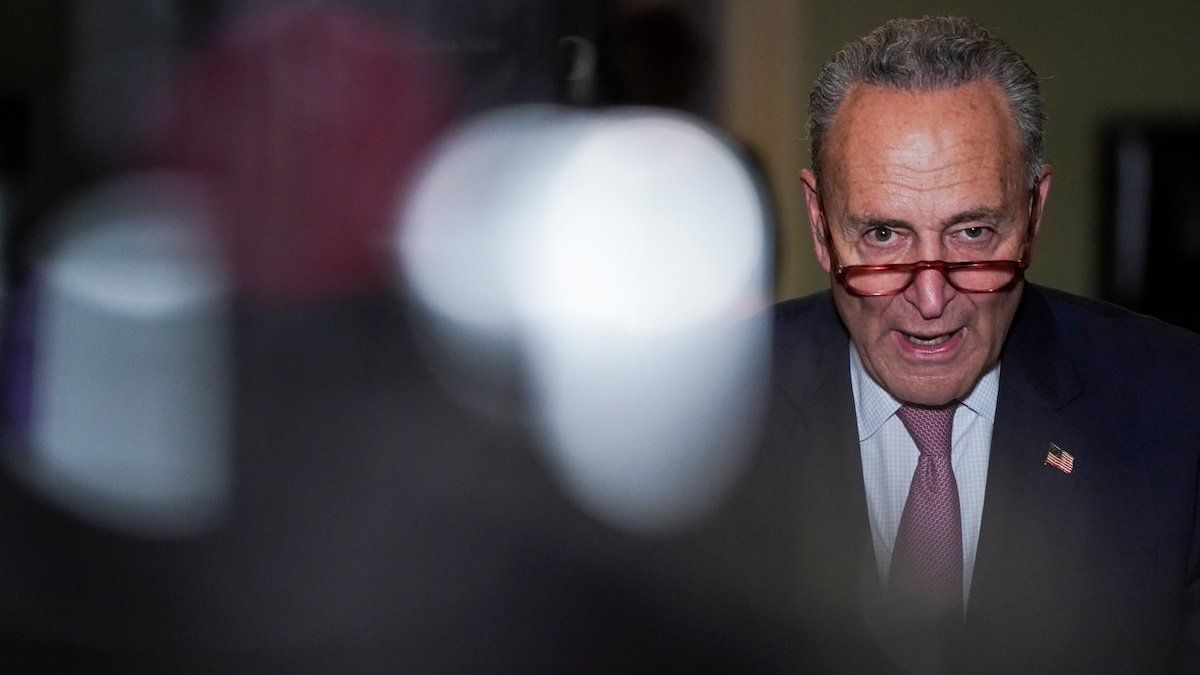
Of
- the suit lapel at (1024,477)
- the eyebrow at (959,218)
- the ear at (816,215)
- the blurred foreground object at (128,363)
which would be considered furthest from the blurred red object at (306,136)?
the suit lapel at (1024,477)

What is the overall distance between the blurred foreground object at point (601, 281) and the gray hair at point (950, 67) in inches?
19.7

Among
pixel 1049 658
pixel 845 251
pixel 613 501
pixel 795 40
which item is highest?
pixel 795 40

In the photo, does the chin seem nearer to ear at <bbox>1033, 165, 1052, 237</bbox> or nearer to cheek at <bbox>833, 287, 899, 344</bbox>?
cheek at <bbox>833, 287, 899, 344</bbox>

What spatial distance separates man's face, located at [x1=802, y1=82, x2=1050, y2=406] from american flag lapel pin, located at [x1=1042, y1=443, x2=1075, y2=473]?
88 mm

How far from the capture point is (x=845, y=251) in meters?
0.87

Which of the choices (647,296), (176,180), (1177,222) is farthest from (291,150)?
(1177,222)

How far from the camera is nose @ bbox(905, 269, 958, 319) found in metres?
0.82

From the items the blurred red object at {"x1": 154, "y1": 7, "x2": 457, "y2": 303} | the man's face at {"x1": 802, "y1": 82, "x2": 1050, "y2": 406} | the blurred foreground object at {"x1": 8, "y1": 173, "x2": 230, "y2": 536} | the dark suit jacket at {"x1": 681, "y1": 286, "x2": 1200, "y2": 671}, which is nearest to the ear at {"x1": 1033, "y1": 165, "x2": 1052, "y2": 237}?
the man's face at {"x1": 802, "y1": 82, "x2": 1050, "y2": 406}

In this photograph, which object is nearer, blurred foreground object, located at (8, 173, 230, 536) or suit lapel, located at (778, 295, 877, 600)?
suit lapel, located at (778, 295, 877, 600)

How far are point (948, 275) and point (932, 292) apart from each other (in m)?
0.02

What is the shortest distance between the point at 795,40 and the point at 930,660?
3.44 ft

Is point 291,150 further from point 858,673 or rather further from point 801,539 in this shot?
point 858,673

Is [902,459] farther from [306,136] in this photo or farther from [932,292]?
[306,136]

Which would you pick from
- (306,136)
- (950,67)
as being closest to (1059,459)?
(950,67)
